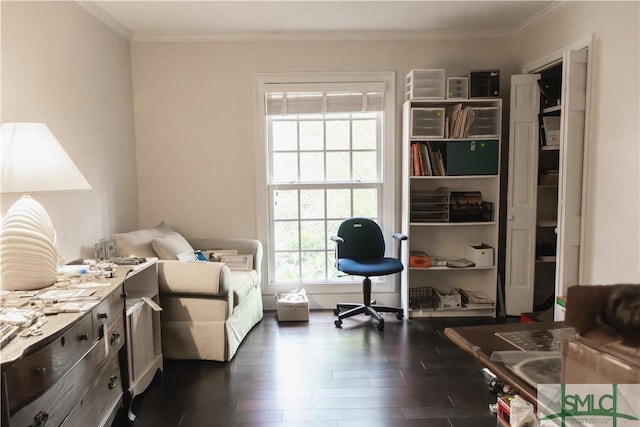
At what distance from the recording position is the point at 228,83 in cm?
389

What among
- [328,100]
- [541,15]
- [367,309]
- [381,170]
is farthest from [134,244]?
[541,15]

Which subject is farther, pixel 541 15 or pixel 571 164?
pixel 541 15

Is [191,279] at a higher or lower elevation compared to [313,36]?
lower

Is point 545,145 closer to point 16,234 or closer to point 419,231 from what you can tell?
point 419,231

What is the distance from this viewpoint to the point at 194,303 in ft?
9.51

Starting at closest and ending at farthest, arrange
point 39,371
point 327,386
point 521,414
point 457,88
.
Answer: point 39,371, point 521,414, point 327,386, point 457,88

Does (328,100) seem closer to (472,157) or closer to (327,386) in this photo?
(472,157)

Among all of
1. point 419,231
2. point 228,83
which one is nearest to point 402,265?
point 419,231

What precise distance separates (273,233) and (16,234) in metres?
2.44

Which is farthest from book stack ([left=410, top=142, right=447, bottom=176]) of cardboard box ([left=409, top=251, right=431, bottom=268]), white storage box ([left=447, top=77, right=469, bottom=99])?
cardboard box ([left=409, top=251, right=431, bottom=268])

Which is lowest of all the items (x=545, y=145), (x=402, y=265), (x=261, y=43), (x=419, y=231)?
(x=402, y=265)

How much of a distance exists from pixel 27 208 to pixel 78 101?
1.32m

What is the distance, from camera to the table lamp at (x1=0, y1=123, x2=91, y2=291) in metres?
1.78

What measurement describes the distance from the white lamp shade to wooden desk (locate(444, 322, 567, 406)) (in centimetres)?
177
